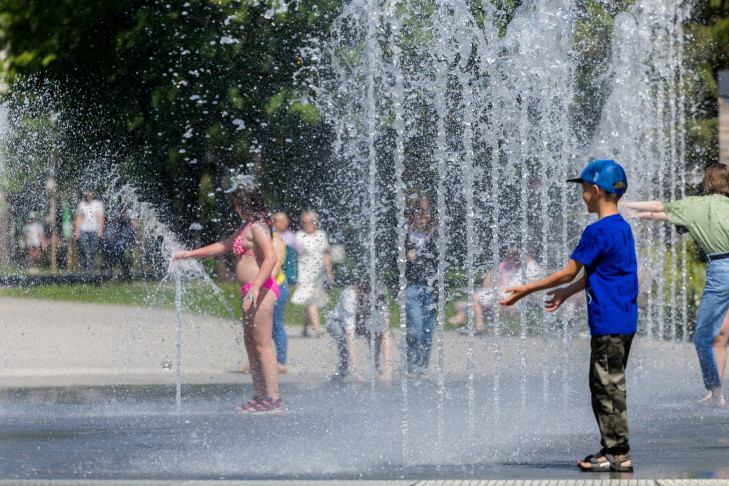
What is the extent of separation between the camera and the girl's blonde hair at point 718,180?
341 inches

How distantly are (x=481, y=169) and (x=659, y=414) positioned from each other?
32.1 ft

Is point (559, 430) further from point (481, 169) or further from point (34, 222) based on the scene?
point (34, 222)

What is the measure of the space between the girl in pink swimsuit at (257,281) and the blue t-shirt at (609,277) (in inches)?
115

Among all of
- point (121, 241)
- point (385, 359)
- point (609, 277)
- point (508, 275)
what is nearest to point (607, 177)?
point (609, 277)

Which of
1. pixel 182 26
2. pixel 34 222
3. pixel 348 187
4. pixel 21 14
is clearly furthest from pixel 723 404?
pixel 34 222

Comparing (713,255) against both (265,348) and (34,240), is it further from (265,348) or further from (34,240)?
(34,240)

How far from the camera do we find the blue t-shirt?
5.97 metres

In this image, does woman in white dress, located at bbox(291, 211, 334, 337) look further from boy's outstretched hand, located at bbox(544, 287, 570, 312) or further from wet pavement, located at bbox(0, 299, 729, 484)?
boy's outstretched hand, located at bbox(544, 287, 570, 312)

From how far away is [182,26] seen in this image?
24125 millimetres

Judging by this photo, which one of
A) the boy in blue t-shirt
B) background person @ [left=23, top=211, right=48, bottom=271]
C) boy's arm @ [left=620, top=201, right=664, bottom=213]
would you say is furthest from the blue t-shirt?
background person @ [left=23, top=211, right=48, bottom=271]

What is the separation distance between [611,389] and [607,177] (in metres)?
0.98

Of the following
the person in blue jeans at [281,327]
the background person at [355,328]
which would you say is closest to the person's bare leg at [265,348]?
the person in blue jeans at [281,327]

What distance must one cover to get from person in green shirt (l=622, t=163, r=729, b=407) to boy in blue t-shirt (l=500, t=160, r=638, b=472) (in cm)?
226

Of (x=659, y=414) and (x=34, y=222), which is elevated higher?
(x=34, y=222)
